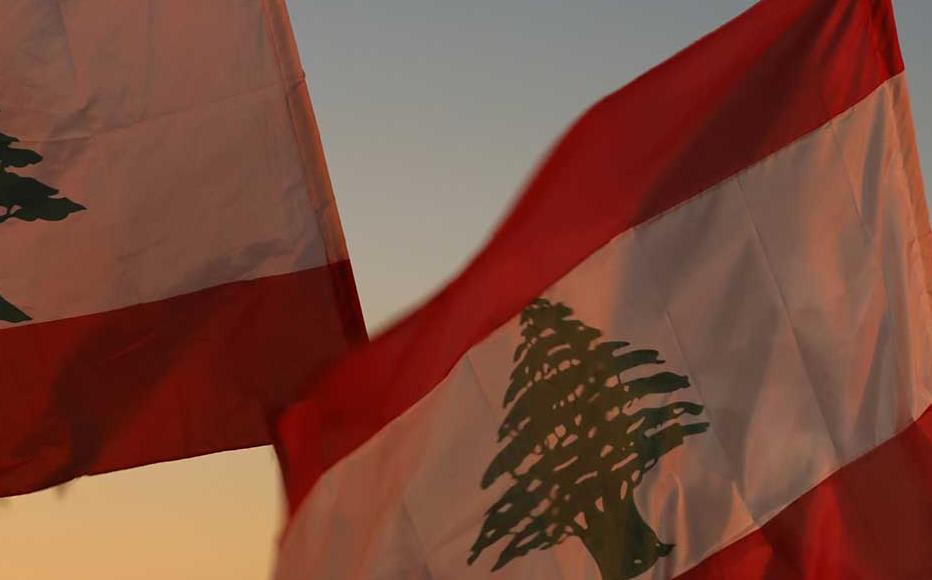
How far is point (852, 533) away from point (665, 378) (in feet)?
3.26

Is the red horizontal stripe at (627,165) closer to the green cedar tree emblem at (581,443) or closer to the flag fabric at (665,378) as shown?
the flag fabric at (665,378)

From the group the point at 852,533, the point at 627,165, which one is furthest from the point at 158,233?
the point at 852,533

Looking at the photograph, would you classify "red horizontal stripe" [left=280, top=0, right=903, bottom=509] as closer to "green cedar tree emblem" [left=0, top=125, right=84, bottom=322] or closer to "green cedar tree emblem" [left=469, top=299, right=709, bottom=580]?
"green cedar tree emblem" [left=469, top=299, right=709, bottom=580]

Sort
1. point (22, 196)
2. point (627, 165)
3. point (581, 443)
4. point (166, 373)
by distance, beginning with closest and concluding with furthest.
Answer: point (581, 443), point (627, 165), point (166, 373), point (22, 196)

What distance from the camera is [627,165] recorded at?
8180mm

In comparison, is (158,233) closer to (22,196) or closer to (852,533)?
(22,196)

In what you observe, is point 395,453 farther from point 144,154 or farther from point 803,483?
point 144,154

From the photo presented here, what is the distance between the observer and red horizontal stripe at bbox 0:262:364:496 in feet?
33.2

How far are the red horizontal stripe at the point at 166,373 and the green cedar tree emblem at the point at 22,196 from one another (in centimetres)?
16

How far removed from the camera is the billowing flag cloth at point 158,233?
10.2 meters

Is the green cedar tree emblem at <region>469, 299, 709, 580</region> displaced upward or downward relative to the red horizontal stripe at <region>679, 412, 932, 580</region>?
upward

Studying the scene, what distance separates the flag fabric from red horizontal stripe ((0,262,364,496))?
1.81 m

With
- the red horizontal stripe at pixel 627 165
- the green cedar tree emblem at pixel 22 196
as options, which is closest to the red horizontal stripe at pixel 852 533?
the red horizontal stripe at pixel 627 165

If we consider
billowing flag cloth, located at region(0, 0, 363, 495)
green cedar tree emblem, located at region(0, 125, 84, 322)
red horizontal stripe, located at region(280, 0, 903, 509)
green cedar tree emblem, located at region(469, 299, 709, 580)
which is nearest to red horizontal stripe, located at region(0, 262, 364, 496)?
billowing flag cloth, located at region(0, 0, 363, 495)
